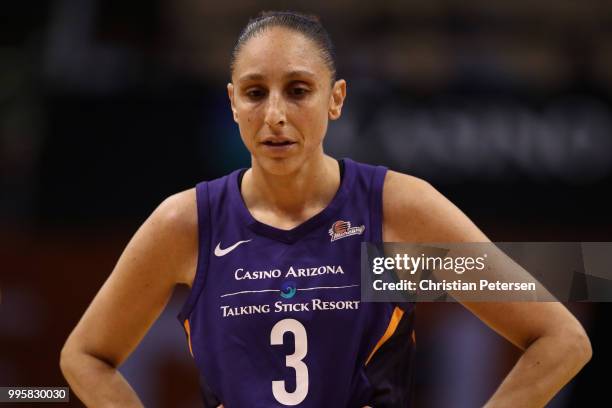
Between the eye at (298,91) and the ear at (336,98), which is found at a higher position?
the ear at (336,98)

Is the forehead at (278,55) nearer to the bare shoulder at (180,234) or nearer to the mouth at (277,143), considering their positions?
the mouth at (277,143)

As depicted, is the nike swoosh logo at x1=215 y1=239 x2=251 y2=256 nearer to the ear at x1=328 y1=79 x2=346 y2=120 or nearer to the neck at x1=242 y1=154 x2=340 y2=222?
the neck at x1=242 y1=154 x2=340 y2=222

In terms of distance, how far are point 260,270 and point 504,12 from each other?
4.21 metres

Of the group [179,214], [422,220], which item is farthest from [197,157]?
[422,220]

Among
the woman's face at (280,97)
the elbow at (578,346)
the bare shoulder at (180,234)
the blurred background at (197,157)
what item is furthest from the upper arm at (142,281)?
the blurred background at (197,157)

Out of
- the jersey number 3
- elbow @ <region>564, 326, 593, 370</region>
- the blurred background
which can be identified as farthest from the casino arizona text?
the blurred background

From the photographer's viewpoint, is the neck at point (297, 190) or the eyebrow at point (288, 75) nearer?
the eyebrow at point (288, 75)

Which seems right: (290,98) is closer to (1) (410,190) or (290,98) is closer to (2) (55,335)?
(1) (410,190)

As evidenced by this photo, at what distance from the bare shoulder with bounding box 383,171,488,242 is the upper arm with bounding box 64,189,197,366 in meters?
0.57

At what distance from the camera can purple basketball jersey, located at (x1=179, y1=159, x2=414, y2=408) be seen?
106 inches

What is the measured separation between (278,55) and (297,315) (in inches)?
28.1

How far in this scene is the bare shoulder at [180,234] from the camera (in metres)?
2.87

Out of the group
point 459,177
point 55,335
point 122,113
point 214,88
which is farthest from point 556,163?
point 55,335

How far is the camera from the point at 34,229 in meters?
5.45
